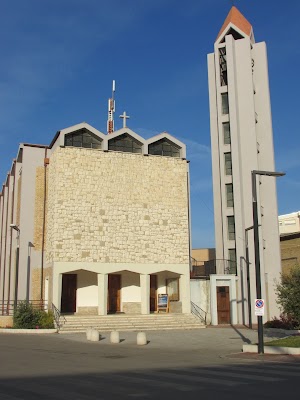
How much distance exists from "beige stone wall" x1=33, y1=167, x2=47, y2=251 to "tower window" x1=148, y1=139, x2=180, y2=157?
854 centimetres

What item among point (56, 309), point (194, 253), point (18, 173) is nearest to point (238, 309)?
point (56, 309)

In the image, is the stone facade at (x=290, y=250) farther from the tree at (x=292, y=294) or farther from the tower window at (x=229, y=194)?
the tree at (x=292, y=294)

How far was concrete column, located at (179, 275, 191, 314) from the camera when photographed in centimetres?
3551

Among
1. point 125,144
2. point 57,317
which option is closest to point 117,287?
point 57,317

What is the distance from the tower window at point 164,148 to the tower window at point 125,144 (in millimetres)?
1106

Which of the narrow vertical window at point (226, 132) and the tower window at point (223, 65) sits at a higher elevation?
the tower window at point (223, 65)

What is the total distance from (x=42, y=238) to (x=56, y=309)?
6729 millimetres

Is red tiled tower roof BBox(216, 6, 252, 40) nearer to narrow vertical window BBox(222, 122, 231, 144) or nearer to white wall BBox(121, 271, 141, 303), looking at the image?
narrow vertical window BBox(222, 122, 231, 144)

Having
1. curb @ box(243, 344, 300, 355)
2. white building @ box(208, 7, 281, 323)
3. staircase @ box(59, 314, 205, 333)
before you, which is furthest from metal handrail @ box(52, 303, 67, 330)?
curb @ box(243, 344, 300, 355)

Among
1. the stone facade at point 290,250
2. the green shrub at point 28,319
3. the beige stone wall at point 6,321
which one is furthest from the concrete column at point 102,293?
the stone facade at point 290,250

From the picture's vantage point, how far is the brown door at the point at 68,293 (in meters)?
35.2

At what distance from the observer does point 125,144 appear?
37.3 m

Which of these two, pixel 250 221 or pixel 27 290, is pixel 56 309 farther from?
pixel 250 221

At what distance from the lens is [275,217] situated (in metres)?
38.2
